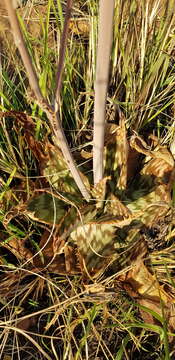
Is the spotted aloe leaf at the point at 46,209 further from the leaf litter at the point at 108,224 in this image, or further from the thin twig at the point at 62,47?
the thin twig at the point at 62,47

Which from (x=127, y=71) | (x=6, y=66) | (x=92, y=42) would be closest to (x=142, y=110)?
(x=127, y=71)

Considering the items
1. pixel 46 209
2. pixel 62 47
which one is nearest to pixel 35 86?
pixel 62 47

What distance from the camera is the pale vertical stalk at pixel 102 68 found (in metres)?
0.49

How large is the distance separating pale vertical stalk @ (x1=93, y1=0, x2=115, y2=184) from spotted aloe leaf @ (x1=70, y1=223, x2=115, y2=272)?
15 cm

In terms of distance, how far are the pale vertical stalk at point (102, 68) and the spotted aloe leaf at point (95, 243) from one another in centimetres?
15

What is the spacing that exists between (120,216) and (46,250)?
209mm

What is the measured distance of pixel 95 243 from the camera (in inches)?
34.6

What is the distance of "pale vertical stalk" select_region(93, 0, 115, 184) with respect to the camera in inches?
19.1

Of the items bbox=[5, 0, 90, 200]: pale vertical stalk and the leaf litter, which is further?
the leaf litter

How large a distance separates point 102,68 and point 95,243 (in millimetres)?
442

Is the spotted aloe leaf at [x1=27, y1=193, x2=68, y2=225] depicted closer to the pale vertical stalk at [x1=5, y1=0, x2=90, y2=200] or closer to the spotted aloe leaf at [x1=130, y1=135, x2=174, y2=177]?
the pale vertical stalk at [x1=5, y1=0, x2=90, y2=200]

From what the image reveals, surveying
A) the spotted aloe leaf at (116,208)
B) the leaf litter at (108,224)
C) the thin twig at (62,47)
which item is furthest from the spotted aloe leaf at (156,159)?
the thin twig at (62,47)

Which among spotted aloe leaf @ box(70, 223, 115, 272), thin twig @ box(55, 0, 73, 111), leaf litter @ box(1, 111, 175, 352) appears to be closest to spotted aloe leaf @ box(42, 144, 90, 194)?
leaf litter @ box(1, 111, 175, 352)

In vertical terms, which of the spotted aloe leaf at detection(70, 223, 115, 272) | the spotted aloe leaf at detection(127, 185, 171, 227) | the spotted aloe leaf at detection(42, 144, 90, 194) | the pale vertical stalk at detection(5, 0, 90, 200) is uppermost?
the pale vertical stalk at detection(5, 0, 90, 200)
